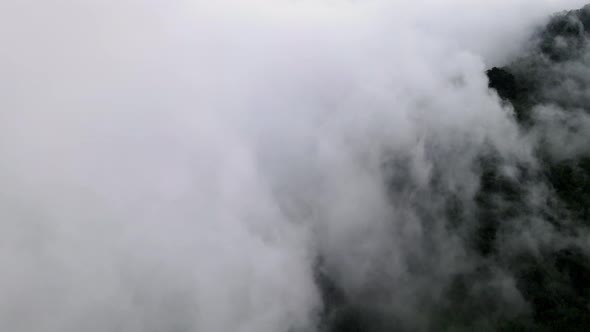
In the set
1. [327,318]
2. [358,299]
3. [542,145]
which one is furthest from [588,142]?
[327,318]

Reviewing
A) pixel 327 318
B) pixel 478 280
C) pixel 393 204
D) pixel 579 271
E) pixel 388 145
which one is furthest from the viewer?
pixel 388 145

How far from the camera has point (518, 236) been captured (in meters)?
128

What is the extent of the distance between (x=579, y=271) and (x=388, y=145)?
7595cm

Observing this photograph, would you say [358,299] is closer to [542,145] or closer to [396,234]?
[396,234]

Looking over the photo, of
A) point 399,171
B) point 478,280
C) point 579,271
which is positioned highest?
point 399,171

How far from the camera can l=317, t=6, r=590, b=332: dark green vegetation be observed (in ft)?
374

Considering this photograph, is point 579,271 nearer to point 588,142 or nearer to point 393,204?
point 588,142

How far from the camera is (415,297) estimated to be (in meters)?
133

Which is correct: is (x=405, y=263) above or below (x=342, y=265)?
below

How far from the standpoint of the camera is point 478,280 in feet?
417

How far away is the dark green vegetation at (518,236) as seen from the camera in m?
114

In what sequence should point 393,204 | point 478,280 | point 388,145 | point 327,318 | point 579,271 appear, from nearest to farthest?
point 579,271 → point 478,280 → point 327,318 → point 393,204 → point 388,145

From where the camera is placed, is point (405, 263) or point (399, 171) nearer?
point (405, 263)

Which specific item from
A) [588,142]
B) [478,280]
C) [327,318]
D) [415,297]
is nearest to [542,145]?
[588,142]
